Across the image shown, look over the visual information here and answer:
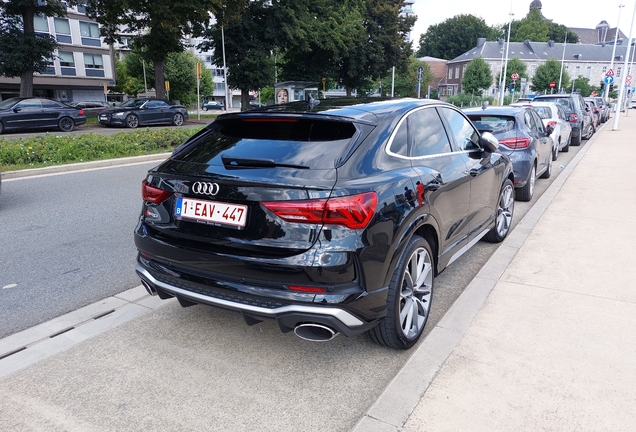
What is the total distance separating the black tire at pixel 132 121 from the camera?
24497 mm

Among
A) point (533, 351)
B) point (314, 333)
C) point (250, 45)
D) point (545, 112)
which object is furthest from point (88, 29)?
point (533, 351)

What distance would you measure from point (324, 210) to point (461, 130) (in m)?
2.49

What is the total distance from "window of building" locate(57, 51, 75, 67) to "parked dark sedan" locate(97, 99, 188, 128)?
32821 millimetres

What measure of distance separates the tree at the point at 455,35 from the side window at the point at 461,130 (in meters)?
116

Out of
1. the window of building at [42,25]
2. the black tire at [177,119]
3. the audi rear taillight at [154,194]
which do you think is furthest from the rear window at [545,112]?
the window of building at [42,25]

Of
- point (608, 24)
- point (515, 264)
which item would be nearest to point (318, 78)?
point (515, 264)

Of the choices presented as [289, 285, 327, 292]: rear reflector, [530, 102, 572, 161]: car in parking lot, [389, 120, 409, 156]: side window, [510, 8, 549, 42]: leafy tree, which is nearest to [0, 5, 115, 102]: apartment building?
[530, 102, 572, 161]: car in parking lot

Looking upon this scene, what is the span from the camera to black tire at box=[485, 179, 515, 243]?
229 inches

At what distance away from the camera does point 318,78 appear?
1692 inches

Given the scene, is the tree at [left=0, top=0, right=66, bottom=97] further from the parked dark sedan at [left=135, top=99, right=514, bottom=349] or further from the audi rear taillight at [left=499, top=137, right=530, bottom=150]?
the parked dark sedan at [left=135, top=99, right=514, bottom=349]

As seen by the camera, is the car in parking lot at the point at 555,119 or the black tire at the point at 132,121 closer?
the car in parking lot at the point at 555,119

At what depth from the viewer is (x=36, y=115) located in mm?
21406

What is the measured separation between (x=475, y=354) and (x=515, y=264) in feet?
6.82

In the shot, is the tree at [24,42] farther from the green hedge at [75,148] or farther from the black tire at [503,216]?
the black tire at [503,216]
